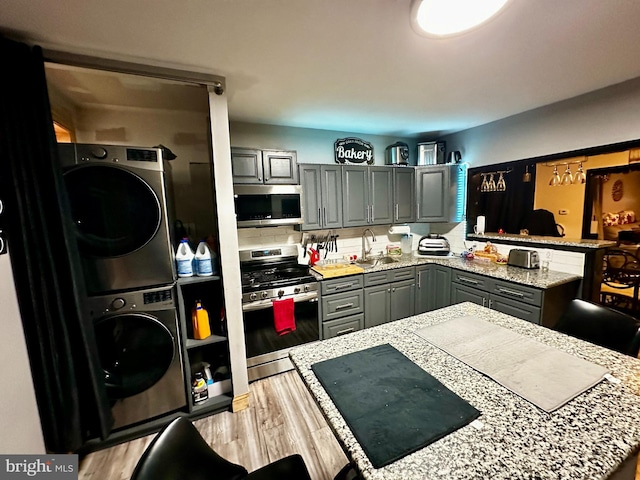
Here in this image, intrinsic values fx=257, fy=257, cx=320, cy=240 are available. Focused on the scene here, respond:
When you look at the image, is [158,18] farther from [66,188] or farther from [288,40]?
[66,188]

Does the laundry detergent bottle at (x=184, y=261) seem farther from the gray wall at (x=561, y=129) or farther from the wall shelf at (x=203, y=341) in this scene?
the gray wall at (x=561, y=129)

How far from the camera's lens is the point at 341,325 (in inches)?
105

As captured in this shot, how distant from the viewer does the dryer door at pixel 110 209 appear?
5.10 ft

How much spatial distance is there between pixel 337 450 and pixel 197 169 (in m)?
2.53

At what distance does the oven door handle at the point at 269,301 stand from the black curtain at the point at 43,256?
0.99 metres

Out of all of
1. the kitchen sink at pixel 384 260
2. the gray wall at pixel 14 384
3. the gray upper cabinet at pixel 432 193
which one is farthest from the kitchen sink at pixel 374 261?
the gray wall at pixel 14 384

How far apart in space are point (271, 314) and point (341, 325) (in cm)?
79

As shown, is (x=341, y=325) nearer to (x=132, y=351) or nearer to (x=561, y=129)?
(x=132, y=351)

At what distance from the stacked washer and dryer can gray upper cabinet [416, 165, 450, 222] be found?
9.34ft

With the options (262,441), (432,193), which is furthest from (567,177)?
(262,441)

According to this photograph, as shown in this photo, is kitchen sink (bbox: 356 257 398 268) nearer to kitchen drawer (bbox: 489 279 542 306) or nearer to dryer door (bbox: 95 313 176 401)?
kitchen drawer (bbox: 489 279 542 306)

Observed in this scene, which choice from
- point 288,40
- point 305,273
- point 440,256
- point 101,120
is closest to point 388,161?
point 440,256

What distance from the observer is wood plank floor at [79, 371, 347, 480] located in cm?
158

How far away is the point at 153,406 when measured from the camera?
1.81 m
